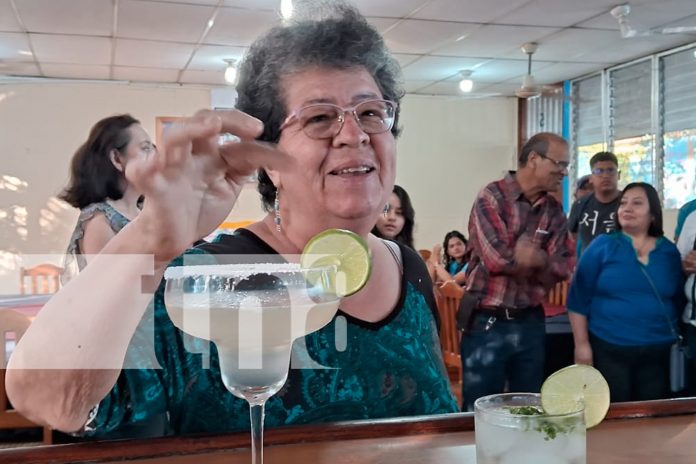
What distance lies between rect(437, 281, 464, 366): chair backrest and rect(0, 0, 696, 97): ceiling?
150 cm

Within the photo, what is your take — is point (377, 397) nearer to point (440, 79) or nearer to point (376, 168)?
→ point (376, 168)

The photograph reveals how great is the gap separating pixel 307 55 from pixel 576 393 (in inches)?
27.4

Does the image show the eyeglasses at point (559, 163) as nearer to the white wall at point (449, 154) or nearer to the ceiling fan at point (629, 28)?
the ceiling fan at point (629, 28)

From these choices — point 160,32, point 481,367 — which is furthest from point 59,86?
point 481,367

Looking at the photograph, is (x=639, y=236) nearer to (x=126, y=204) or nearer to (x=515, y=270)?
(x=515, y=270)

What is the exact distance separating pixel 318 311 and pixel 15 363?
14.3 inches

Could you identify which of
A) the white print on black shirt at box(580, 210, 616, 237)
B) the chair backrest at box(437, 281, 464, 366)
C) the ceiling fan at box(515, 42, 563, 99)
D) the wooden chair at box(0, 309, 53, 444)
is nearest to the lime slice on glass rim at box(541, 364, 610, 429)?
the wooden chair at box(0, 309, 53, 444)

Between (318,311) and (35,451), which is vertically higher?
(318,311)

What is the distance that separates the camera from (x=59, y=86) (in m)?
6.62

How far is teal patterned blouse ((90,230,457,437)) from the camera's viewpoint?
933 mm

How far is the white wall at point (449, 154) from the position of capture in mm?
7762

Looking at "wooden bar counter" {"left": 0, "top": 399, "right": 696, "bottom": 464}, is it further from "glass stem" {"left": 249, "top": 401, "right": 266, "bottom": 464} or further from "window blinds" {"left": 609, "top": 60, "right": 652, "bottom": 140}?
"window blinds" {"left": 609, "top": 60, "right": 652, "bottom": 140}

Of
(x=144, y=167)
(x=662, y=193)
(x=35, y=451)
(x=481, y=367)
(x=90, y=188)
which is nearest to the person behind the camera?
(x=144, y=167)

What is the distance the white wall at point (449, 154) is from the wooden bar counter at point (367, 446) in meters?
6.78
